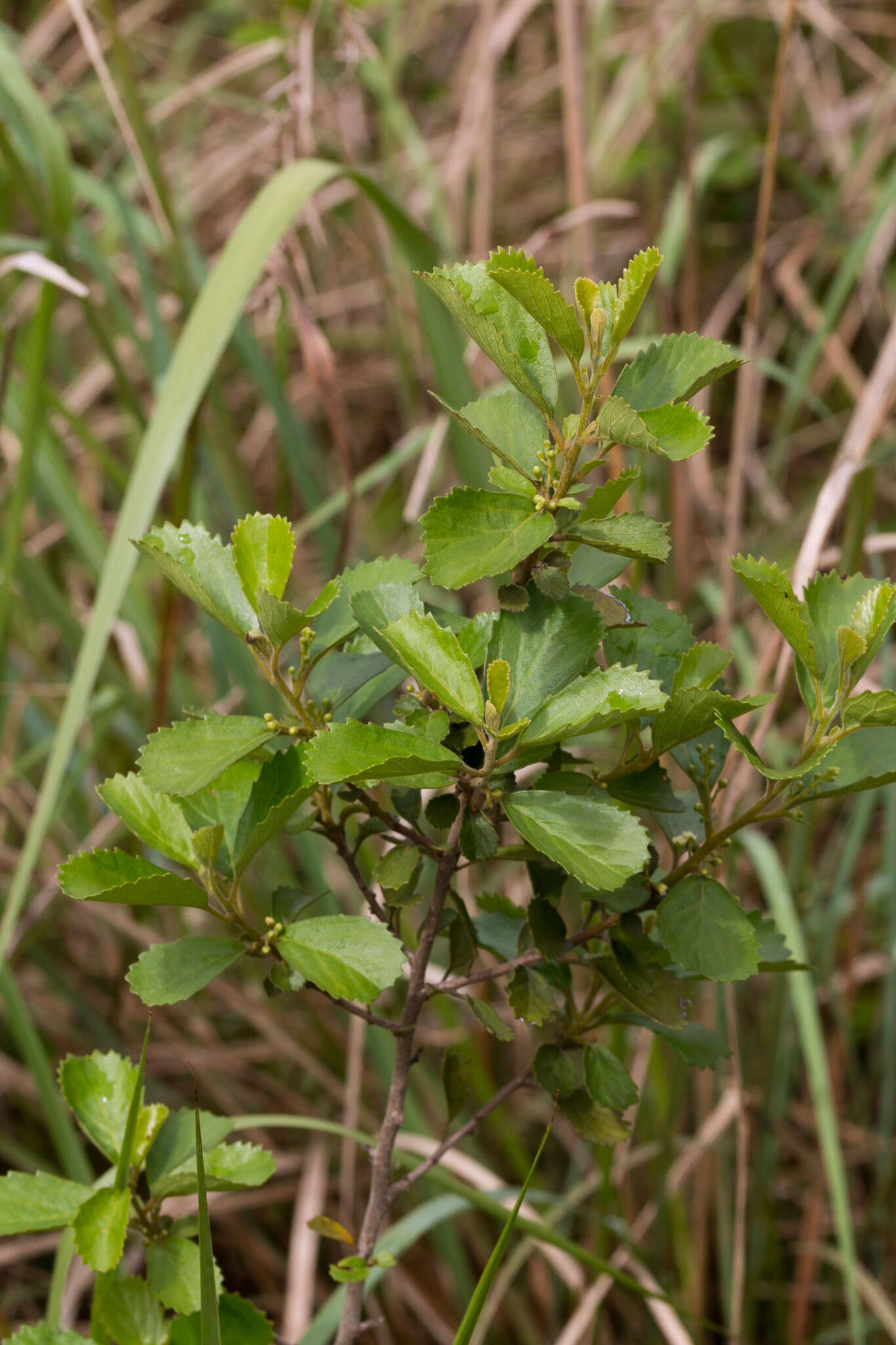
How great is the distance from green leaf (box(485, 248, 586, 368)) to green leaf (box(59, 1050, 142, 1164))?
0.30m

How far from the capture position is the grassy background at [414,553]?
90 centimetres

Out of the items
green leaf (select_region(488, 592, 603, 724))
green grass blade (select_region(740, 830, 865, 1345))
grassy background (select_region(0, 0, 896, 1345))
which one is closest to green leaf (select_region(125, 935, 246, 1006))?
green leaf (select_region(488, 592, 603, 724))

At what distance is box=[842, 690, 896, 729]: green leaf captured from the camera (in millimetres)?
336

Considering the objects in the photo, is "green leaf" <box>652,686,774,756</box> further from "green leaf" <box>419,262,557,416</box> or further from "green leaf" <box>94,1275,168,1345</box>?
"green leaf" <box>94,1275,168,1345</box>

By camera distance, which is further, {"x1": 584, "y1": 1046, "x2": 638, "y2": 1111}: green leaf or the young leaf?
{"x1": 584, "y1": 1046, "x2": 638, "y2": 1111}: green leaf

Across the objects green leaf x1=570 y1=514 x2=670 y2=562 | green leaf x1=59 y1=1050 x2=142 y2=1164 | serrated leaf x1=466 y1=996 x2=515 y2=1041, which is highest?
green leaf x1=570 y1=514 x2=670 y2=562

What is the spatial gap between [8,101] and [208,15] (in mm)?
1281

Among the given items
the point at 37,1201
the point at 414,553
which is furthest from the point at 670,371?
the point at 414,553

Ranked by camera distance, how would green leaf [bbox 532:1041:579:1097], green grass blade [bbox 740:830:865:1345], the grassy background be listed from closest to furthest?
green leaf [bbox 532:1041:579:1097], green grass blade [bbox 740:830:865:1345], the grassy background

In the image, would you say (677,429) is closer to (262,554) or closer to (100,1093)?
(262,554)

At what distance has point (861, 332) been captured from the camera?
1762 millimetres

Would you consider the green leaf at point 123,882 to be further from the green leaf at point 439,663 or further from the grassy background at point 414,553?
the grassy background at point 414,553

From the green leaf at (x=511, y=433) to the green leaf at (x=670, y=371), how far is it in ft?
0.09

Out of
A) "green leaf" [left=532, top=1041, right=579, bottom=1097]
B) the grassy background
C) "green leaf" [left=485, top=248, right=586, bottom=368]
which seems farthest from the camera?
the grassy background
